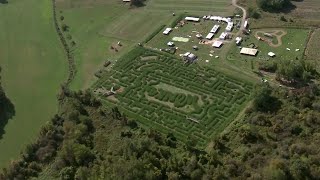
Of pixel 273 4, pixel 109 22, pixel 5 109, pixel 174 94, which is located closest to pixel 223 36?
pixel 273 4

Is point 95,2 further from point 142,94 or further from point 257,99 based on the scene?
point 257,99

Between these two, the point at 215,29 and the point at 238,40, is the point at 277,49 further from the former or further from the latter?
the point at 215,29

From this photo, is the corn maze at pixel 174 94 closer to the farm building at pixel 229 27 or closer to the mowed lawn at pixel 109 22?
the mowed lawn at pixel 109 22

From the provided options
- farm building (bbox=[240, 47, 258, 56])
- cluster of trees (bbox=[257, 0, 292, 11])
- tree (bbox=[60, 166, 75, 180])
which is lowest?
tree (bbox=[60, 166, 75, 180])

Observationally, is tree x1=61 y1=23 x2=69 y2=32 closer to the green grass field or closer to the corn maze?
the corn maze

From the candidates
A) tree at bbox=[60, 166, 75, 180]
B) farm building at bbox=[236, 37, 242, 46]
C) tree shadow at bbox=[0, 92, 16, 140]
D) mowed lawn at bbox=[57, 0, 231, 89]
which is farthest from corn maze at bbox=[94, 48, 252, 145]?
tree shadow at bbox=[0, 92, 16, 140]

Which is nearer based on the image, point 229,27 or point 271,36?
point 271,36
